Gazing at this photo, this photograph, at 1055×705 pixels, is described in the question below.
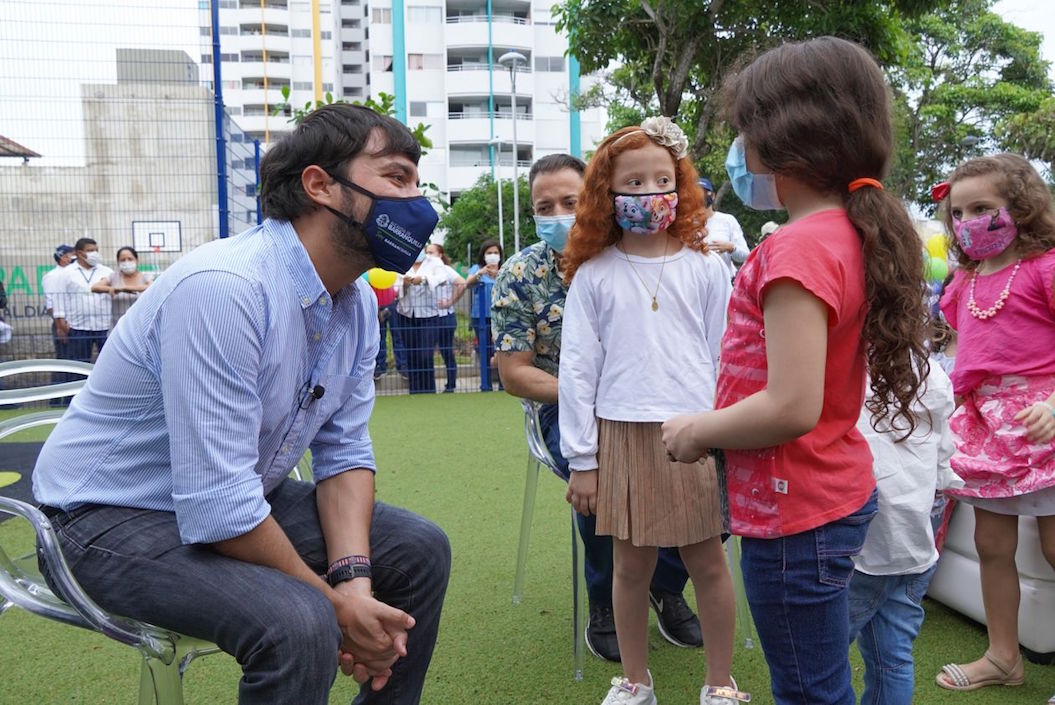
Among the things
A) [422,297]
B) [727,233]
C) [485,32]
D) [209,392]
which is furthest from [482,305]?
[485,32]

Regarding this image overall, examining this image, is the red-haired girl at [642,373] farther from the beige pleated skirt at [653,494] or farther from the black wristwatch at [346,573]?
the black wristwatch at [346,573]

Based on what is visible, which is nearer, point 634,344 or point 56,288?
point 634,344

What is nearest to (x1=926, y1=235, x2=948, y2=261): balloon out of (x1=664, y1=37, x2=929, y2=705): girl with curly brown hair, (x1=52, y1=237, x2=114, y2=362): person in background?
(x1=664, y1=37, x2=929, y2=705): girl with curly brown hair

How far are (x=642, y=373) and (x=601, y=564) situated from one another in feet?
2.87

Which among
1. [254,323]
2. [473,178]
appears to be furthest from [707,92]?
[473,178]

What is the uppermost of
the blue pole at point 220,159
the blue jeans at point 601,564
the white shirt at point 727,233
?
the blue pole at point 220,159

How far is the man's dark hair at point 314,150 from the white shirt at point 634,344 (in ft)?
2.03

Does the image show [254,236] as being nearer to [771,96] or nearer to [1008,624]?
[771,96]

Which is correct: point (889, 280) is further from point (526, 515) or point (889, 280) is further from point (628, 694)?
point (526, 515)

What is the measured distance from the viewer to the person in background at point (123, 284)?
8062 millimetres

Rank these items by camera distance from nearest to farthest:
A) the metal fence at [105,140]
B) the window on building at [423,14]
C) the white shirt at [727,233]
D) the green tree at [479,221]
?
1. the white shirt at [727,233]
2. the metal fence at [105,140]
3. the green tree at [479,221]
4. the window on building at [423,14]

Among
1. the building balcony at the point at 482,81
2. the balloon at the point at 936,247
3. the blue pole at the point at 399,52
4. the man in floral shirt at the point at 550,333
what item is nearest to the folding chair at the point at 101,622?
the man in floral shirt at the point at 550,333

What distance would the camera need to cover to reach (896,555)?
1.88m

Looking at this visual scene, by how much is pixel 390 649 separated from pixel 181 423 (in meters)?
0.60
